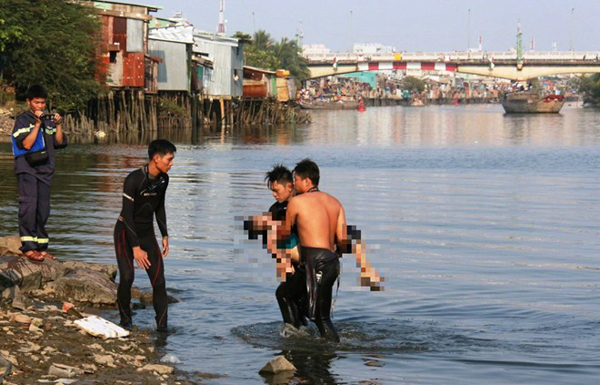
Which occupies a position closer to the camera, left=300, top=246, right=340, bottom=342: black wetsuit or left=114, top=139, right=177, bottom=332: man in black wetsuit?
left=300, top=246, right=340, bottom=342: black wetsuit

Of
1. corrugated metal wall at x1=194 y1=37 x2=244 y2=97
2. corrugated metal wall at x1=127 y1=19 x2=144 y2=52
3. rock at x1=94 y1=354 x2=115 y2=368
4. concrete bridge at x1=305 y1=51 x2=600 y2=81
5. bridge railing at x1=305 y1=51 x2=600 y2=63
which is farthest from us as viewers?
bridge railing at x1=305 y1=51 x2=600 y2=63

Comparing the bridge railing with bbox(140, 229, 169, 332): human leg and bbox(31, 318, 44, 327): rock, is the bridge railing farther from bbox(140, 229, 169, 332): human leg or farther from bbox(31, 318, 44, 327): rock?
bbox(31, 318, 44, 327): rock

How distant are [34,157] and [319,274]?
10.7 ft

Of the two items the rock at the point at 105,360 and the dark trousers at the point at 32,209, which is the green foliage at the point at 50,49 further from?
the rock at the point at 105,360

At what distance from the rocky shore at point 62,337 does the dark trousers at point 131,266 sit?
0.93 ft

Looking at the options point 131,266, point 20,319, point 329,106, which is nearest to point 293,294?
point 131,266

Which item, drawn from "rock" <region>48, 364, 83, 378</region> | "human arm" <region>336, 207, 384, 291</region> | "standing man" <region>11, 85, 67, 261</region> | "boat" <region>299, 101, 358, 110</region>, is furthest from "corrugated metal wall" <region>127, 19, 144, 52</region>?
"boat" <region>299, 101, 358, 110</region>

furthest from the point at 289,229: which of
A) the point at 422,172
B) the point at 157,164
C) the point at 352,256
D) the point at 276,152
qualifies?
the point at 276,152

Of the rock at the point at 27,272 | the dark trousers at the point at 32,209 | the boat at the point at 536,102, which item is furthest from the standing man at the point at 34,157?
the boat at the point at 536,102

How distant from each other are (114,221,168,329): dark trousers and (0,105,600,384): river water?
1.62 feet

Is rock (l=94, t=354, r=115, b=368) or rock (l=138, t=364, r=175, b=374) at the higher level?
rock (l=94, t=354, r=115, b=368)

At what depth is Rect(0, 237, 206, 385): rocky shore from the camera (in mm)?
8242

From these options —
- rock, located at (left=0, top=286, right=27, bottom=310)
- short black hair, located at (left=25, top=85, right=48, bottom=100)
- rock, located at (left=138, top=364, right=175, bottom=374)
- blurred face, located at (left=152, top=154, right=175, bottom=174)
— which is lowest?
rock, located at (left=138, top=364, right=175, bottom=374)

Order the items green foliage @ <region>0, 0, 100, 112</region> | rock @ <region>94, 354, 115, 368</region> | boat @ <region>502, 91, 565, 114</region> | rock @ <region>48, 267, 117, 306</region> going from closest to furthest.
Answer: rock @ <region>94, 354, 115, 368</region>, rock @ <region>48, 267, 117, 306</region>, green foliage @ <region>0, 0, 100, 112</region>, boat @ <region>502, 91, 565, 114</region>
